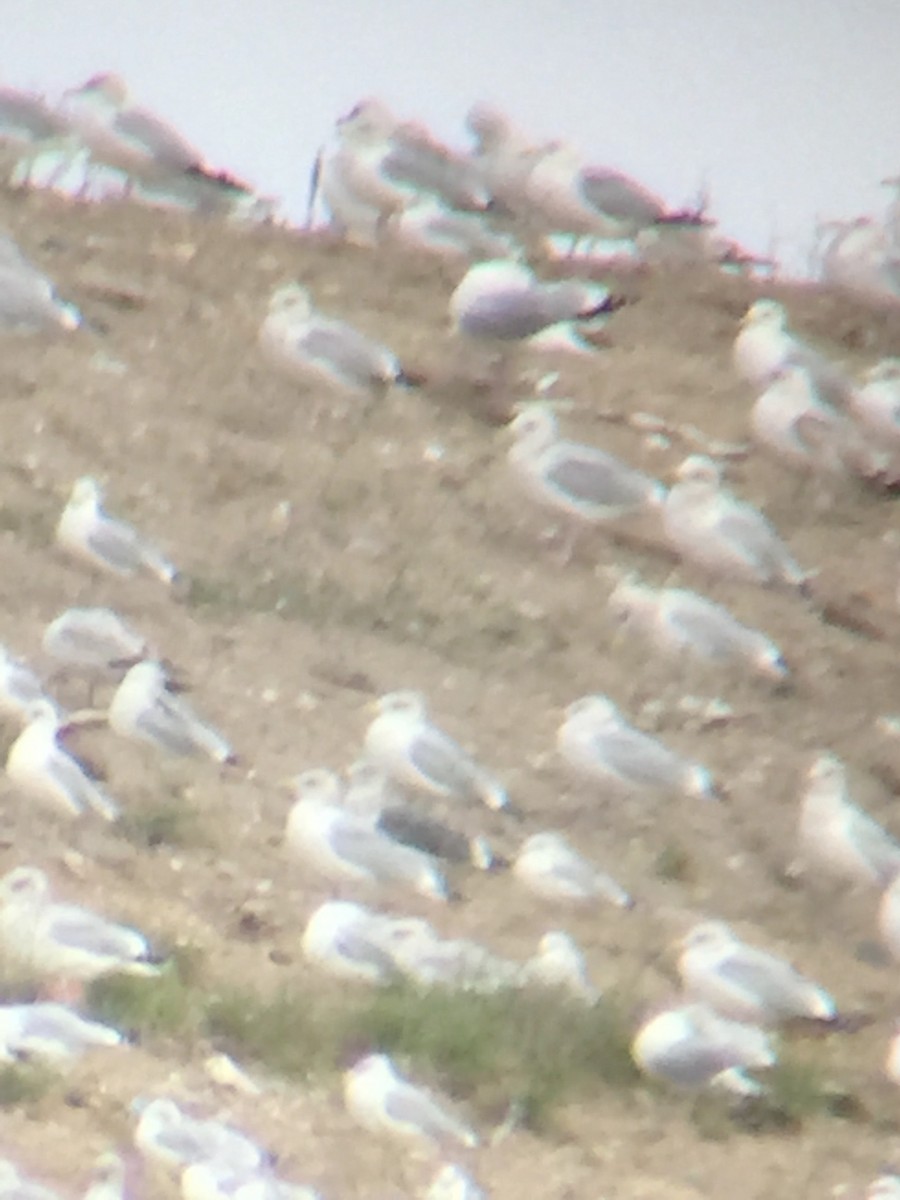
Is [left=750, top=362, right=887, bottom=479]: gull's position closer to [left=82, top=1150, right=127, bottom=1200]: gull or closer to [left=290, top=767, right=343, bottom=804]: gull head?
[left=290, top=767, right=343, bottom=804]: gull head

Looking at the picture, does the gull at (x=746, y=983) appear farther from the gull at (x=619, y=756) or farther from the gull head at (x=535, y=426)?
the gull head at (x=535, y=426)

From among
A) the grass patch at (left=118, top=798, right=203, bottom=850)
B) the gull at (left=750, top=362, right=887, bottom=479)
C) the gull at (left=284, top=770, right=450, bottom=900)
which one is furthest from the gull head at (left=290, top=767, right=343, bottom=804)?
the gull at (left=750, top=362, right=887, bottom=479)

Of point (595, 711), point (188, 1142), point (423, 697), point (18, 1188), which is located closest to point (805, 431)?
point (595, 711)

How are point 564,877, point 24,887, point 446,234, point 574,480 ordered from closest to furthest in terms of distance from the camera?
point 24,887
point 564,877
point 574,480
point 446,234

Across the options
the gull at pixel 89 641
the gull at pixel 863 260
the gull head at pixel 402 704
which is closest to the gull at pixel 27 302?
the gull at pixel 89 641

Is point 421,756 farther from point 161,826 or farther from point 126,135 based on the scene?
point 126,135

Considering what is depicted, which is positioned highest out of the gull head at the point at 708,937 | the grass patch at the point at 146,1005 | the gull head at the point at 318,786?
the gull head at the point at 318,786

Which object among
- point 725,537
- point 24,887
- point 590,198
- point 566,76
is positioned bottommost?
point 24,887
